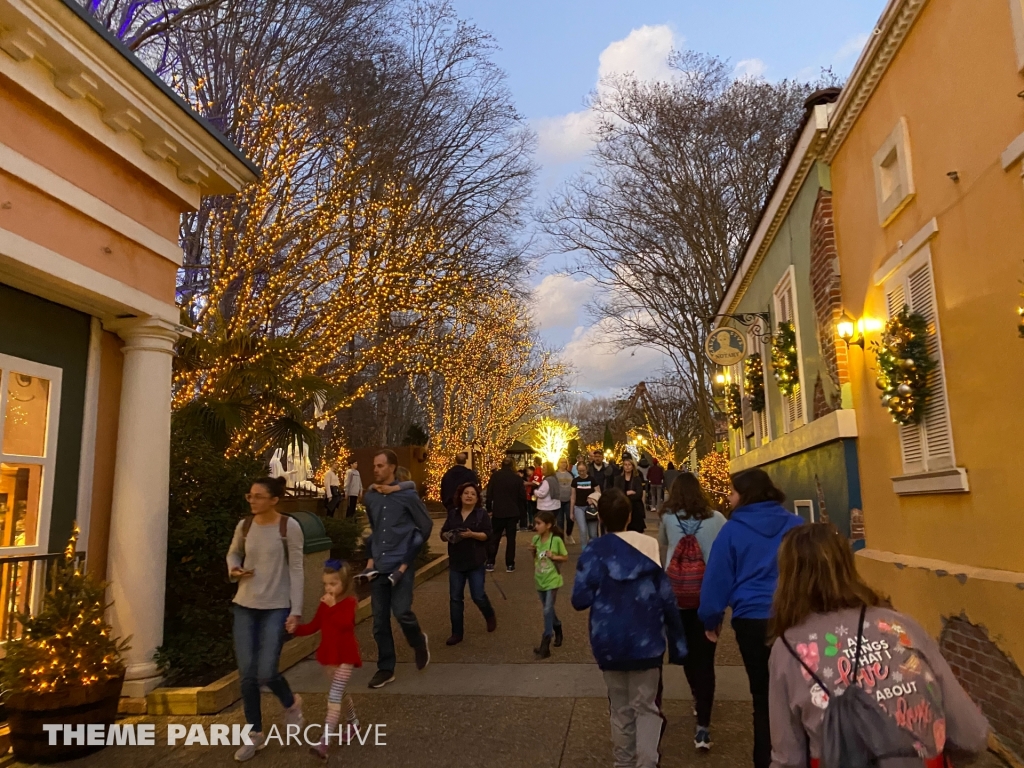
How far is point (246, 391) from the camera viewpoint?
8.80 meters

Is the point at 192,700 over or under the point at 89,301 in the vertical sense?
under

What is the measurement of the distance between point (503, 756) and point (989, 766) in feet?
9.25

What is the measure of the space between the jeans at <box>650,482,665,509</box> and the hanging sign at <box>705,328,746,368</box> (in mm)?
12775

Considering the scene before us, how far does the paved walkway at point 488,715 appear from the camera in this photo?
15.1 feet

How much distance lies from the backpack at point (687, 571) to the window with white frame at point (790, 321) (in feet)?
18.2

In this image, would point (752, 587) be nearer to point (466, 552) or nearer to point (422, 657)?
point (422, 657)

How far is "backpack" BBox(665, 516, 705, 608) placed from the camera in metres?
4.82

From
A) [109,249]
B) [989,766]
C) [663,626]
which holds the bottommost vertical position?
[989,766]

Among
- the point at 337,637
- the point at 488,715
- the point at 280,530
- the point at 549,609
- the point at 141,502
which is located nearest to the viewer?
the point at 337,637

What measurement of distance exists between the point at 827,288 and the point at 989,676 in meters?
4.63

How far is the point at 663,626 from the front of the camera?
3896 millimetres

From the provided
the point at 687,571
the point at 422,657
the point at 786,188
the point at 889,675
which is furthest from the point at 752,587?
the point at 786,188

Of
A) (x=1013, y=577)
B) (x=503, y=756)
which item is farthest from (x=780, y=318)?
(x=503, y=756)

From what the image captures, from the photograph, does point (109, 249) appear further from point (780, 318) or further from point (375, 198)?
point (375, 198)
